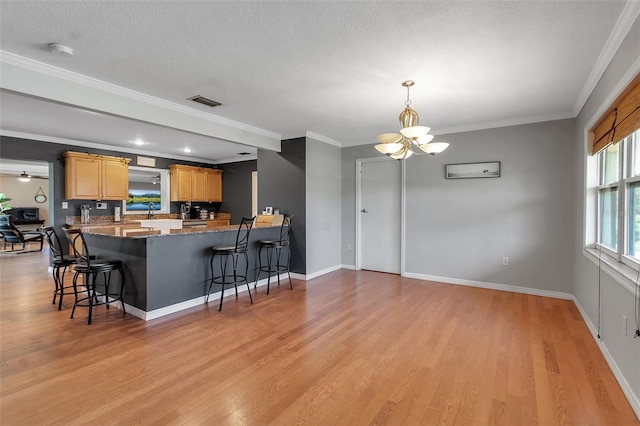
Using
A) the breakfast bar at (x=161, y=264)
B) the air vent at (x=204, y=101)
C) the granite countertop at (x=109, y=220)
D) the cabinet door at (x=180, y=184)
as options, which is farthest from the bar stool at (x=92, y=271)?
the cabinet door at (x=180, y=184)

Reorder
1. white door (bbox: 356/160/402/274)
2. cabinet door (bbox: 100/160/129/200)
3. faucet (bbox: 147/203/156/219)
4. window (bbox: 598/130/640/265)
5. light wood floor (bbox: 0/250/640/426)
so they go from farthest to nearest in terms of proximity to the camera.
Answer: faucet (bbox: 147/203/156/219) → cabinet door (bbox: 100/160/129/200) → white door (bbox: 356/160/402/274) → window (bbox: 598/130/640/265) → light wood floor (bbox: 0/250/640/426)

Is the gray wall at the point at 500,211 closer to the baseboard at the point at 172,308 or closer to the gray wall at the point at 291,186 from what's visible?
the gray wall at the point at 291,186

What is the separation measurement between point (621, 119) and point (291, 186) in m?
3.96

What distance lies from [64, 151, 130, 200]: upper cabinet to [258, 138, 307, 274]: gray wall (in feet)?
9.89

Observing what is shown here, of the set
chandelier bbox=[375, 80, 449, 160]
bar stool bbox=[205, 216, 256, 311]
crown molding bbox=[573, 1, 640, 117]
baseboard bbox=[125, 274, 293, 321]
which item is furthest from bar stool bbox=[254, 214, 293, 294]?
crown molding bbox=[573, 1, 640, 117]

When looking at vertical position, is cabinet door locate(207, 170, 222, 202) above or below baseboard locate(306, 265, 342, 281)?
above

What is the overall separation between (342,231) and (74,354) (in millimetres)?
4248

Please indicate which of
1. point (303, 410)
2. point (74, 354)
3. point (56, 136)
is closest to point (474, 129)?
point (303, 410)

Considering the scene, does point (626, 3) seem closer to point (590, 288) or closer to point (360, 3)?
point (360, 3)

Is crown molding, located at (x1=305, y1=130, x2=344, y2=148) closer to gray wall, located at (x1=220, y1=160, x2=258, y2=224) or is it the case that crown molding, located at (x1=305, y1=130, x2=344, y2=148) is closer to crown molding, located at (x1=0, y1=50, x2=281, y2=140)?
crown molding, located at (x1=0, y1=50, x2=281, y2=140)

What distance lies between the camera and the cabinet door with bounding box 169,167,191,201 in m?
7.13

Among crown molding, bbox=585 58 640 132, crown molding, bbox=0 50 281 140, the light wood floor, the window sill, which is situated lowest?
the light wood floor

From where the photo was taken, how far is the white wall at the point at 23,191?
11.3 metres

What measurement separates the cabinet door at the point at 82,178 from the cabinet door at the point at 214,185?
2.38 metres
